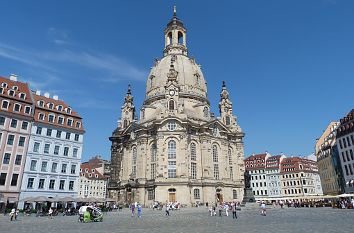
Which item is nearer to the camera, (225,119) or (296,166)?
(225,119)

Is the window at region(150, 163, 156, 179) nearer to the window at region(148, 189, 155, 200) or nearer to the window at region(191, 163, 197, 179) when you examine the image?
the window at region(148, 189, 155, 200)

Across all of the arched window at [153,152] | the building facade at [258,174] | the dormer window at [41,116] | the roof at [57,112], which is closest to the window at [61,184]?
the roof at [57,112]

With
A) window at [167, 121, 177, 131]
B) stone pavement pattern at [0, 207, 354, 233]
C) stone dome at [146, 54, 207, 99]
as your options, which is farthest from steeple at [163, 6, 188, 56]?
stone pavement pattern at [0, 207, 354, 233]

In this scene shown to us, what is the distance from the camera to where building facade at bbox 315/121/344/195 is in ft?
232

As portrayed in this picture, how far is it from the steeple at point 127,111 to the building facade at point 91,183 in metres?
34.2

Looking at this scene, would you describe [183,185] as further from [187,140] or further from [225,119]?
[225,119]

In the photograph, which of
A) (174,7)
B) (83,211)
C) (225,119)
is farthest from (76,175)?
(174,7)

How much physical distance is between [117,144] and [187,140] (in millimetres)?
22710

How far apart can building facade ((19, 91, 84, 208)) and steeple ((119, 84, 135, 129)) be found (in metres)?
23.1

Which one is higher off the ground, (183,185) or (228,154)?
(228,154)

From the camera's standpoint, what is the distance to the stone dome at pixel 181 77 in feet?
252

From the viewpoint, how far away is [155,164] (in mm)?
61938

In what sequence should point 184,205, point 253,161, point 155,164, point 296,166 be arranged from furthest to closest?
point 253,161
point 296,166
point 155,164
point 184,205

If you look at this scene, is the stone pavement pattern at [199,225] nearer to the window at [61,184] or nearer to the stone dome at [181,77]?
the window at [61,184]
